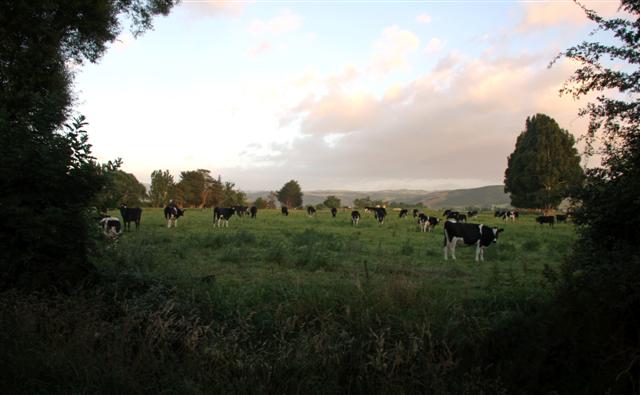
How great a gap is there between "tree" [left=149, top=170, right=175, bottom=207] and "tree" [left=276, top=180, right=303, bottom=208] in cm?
3921

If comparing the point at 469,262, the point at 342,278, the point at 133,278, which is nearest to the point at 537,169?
the point at 469,262

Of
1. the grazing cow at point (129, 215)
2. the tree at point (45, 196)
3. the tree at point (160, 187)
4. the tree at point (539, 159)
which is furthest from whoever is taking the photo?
the tree at point (160, 187)

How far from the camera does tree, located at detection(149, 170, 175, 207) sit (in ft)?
325

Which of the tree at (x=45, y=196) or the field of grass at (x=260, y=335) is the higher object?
the tree at (x=45, y=196)

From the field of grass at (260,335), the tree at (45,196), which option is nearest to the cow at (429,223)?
the field of grass at (260,335)

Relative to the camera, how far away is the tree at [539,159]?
63.9 m

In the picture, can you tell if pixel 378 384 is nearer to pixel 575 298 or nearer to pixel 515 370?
pixel 515 370

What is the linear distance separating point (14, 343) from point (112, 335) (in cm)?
100

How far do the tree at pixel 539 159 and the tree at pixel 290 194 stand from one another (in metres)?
78.6

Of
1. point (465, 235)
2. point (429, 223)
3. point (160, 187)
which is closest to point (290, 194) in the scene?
point (160, 187)

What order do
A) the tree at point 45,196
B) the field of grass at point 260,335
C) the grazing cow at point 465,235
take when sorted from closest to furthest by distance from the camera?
the field of grass at point 260,335 → the tree at point 45,196 → the grazing cow at point 465,235

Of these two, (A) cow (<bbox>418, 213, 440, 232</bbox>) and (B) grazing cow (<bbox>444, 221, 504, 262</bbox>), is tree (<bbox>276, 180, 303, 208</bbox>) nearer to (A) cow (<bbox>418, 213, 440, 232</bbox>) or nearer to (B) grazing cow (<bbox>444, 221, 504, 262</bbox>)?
(A) cow (<bbox>418, 213, 440, 232</bbox>)

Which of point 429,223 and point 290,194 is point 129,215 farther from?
point 290,194

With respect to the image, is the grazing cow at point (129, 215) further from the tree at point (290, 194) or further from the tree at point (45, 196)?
the tree at point (290, 194)
